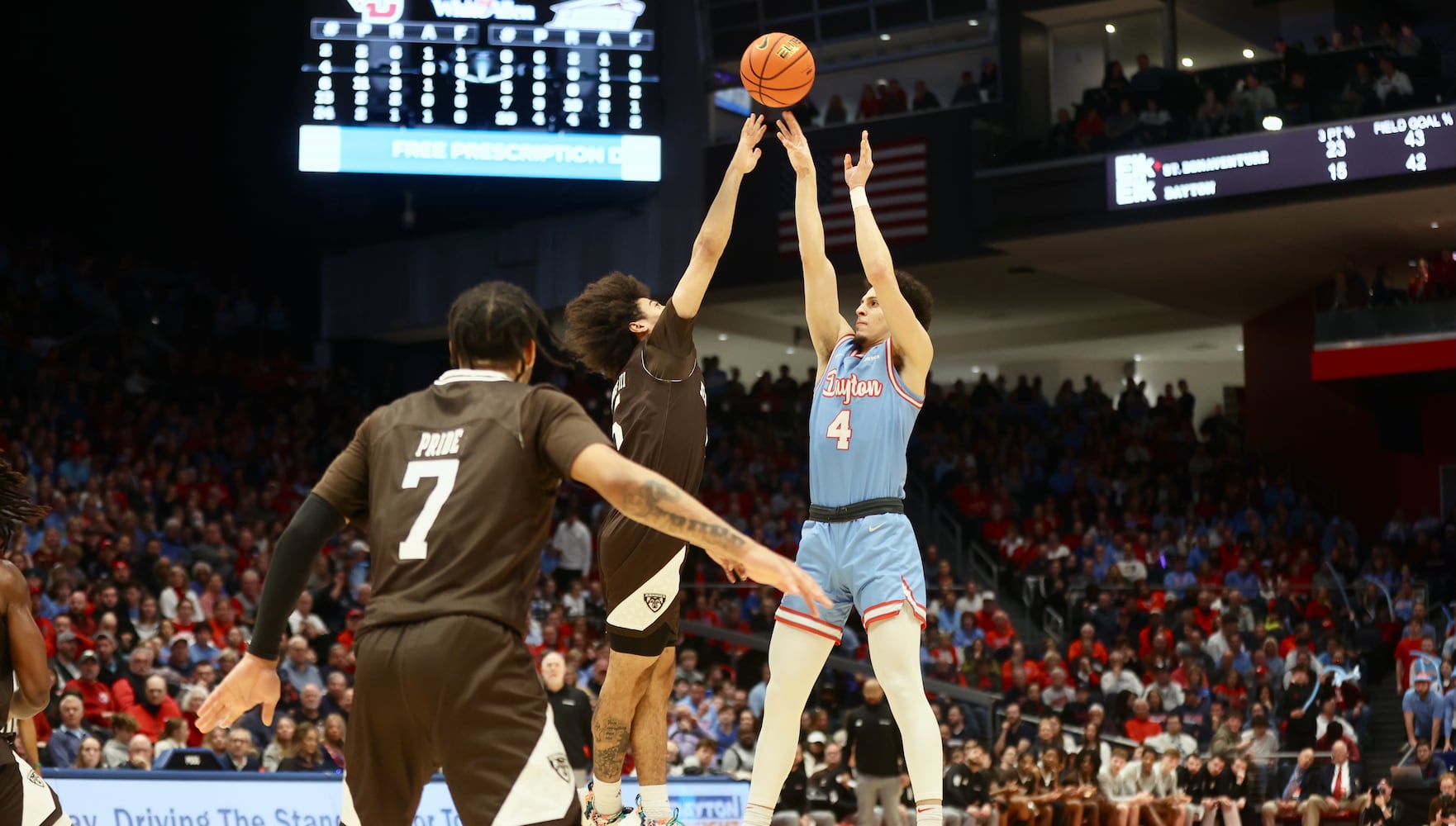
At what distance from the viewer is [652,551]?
6.32m

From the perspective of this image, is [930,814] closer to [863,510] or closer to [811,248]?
[863,510]

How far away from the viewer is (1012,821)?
49.6 feet

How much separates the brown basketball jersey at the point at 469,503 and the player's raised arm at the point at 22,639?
1.70 meters

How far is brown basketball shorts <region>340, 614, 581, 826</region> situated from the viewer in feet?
12.3

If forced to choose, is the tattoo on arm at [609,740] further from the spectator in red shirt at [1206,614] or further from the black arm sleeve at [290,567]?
the spectator in red shirt at [1206,614]

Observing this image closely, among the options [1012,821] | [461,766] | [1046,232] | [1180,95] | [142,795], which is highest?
[1180,95]

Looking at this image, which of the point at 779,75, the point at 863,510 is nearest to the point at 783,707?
the point at 863,510

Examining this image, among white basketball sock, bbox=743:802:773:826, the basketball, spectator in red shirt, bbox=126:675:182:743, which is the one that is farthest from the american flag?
white basketball sock, bbox=743:802:773:826

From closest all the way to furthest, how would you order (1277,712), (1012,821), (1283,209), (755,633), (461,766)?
(461,766) < (1012,821) < (1277,712) < (755,633) < (1283,209)

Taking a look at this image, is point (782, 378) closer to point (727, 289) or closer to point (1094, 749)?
point (727, 289)

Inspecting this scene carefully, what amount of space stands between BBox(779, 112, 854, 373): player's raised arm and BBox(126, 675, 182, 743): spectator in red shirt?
8.71 m

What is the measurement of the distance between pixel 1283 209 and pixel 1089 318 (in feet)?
30.0

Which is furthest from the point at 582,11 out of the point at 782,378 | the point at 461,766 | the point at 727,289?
the point at 461,766

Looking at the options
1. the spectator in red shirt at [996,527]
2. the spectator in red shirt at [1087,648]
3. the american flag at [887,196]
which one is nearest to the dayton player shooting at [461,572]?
the spectator in red shirt at [1087,648]
